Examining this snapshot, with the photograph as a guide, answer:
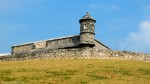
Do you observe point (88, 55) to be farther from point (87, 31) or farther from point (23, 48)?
point (23, 48)

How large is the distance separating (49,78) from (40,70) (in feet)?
20.3

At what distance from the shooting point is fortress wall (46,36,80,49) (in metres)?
62.8

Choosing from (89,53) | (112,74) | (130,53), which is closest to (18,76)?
(112,74)

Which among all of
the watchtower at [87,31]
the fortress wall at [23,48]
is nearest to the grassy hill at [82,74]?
the watchtower at [87,31]

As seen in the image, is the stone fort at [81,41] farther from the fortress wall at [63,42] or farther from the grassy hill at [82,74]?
the grassy hill at [82,74]

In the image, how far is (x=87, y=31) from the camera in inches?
2368

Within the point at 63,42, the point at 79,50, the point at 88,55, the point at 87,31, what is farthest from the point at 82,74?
the point at 63,42

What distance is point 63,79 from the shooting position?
34.5 meters

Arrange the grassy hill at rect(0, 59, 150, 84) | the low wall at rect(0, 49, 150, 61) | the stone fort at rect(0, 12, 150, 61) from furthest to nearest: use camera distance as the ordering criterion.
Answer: the stone fort at rect(0, 12, 150, 61) → the low wall at rect(0, 49, 150, 61) → the grassy hill at rect(0, 59, 150, 84)

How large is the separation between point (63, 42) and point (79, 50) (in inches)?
476

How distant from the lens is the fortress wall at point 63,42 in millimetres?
62772

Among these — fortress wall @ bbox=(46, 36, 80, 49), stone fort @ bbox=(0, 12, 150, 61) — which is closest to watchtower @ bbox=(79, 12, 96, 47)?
stone fort @ bbox=(0, 12, 150, 61)

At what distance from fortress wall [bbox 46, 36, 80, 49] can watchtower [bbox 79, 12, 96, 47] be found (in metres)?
2.24

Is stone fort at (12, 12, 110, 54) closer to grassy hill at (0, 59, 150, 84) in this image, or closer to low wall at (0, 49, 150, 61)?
low wall at (0, 49, 150, 61)
